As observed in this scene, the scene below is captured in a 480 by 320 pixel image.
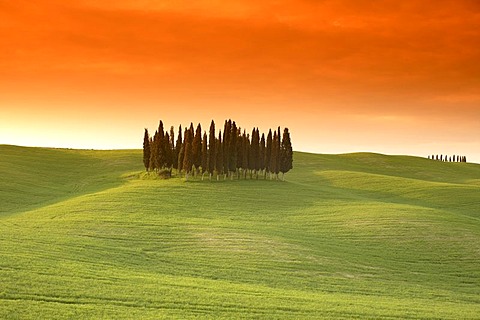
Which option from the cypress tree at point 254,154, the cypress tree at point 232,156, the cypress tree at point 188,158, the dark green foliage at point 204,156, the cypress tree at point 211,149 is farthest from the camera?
the cypress tree at point 254,154

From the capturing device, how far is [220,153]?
250ft

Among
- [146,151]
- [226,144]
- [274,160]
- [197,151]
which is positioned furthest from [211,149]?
[146,151]

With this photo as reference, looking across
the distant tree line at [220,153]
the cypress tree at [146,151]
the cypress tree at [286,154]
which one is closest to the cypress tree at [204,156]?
the distant tree line at [220,153]

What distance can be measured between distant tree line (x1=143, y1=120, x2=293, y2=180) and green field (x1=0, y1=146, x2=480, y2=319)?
4928 mm

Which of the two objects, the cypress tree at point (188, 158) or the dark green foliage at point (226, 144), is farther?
the dark green foliage at point (226, 144)

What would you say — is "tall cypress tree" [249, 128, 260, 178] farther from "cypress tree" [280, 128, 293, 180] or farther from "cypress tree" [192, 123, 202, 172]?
"cypress tree" [192, 123, 202, 172]

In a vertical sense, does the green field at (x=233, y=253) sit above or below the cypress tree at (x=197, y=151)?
below

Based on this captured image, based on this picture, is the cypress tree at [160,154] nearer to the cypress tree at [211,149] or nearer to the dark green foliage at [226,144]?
the cypress tree at [211,149]

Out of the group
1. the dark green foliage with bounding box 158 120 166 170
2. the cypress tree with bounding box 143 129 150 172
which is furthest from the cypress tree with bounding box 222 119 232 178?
the cypress tree with bounding box 143 129 150 172

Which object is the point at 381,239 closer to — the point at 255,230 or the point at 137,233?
the point at 255,230

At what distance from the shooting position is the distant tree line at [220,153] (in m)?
76.7

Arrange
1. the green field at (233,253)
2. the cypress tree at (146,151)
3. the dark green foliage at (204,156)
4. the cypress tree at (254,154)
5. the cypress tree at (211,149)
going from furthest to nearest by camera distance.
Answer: the cypress tree at (146,151)
the cypress tree at (254,154)
the dark green foliage at (204,156)
the cypress tree at (211,149)
the green field at (233,253)

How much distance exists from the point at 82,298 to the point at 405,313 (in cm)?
1439

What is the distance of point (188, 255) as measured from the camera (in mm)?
35219
